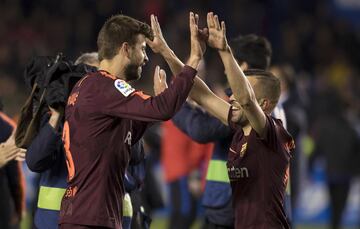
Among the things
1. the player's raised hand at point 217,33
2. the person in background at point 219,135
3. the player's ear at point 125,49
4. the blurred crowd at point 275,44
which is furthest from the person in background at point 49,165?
the blurred crowd at point 275,44

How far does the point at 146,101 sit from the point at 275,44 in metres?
11.3

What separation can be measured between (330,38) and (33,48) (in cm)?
557

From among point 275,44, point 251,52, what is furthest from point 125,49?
point 275,44

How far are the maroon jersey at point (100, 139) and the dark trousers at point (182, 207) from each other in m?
4.05

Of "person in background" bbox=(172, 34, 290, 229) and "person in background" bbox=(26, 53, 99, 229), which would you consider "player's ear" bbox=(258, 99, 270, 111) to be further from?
"person in background" bbox=(26, 53, 99, 229)

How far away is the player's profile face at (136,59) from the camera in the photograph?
5.65 m

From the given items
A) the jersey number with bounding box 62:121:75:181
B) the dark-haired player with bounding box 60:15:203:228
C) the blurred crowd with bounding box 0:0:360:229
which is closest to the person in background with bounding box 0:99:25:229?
the jersey number with bounding box 62:121:75:181

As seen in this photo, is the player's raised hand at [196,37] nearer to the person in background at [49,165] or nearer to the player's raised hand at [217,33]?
the player's raised hand at [217,33]

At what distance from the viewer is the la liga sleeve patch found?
541cm

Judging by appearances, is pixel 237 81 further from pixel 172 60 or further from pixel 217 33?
pixel 172 60

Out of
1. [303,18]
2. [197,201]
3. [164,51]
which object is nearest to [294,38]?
[303,18]

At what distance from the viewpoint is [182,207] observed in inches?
380

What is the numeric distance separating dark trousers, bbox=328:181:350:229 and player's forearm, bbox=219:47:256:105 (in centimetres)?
671

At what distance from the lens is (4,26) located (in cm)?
1516
